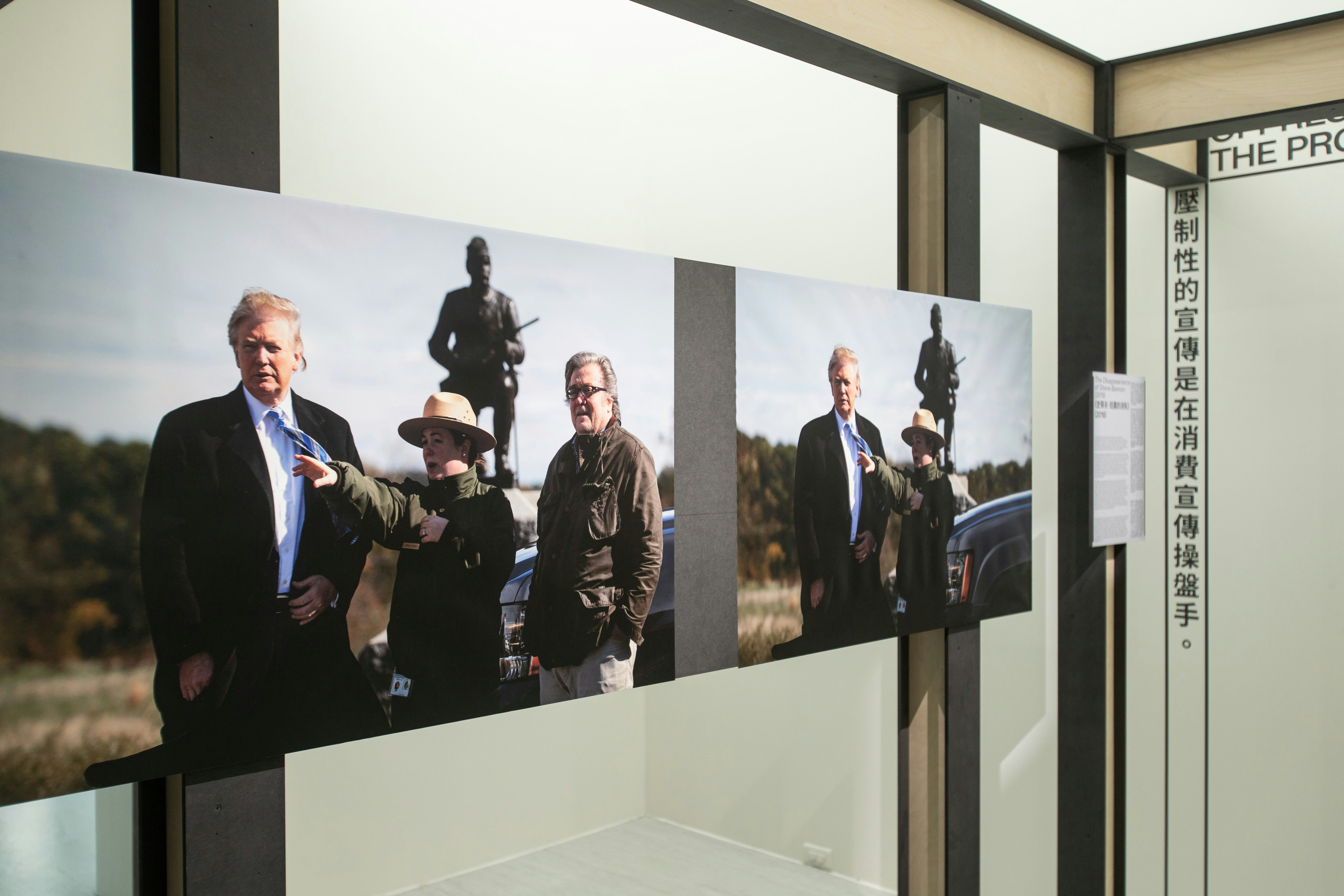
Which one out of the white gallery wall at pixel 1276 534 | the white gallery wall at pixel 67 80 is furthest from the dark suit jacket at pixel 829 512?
the white gallery wall at pixel 67 80

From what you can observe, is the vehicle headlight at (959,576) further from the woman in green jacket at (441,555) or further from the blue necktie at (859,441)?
the woman in green jacket at (441,555)

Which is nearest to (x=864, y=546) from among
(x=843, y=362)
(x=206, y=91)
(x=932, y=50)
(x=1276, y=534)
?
(x=843, y=362)

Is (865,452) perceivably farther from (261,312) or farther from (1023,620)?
(1023,620)

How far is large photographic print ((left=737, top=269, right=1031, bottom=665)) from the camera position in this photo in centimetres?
256

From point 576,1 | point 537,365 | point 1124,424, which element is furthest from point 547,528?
point 576,1

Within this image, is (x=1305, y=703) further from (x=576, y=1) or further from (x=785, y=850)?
(x=576, y=1)

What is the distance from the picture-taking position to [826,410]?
107 inches

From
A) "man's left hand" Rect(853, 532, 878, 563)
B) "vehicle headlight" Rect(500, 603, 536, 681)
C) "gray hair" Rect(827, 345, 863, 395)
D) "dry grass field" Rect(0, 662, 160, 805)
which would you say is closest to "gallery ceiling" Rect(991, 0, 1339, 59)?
"gray hair" Rect(827, 345, 863, 395)

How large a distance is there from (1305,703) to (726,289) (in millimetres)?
3346

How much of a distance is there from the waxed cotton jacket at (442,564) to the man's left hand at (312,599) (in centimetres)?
11

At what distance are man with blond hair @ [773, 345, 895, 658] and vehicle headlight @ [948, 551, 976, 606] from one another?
0.31m

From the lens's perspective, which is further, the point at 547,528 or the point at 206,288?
the point at 547,528

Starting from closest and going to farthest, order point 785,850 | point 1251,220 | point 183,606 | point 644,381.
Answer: point 183,606 → point 644,381 → point 1251,220 → point 785,850

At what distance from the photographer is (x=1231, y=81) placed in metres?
3.48
